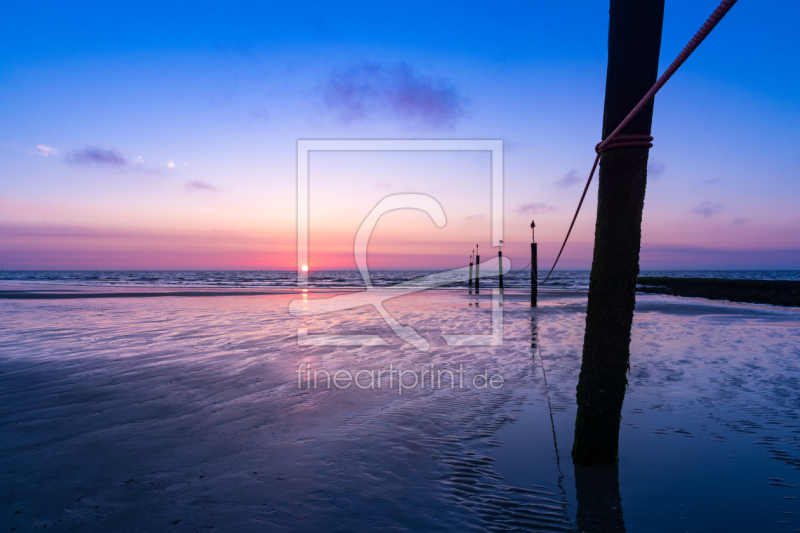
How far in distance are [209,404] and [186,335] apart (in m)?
6.23

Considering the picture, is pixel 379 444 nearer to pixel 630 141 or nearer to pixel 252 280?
pixel 630 141

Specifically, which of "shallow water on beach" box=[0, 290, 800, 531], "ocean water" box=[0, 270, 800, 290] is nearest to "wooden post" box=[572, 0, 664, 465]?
"shallow water on beach" box=[0, 290, 800, 531]

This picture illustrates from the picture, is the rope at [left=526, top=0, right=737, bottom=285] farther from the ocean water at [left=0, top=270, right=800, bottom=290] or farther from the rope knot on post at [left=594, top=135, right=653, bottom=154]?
the ocean water at [left=0, top=270, right=800, bottom=290]

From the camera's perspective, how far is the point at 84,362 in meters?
7.76

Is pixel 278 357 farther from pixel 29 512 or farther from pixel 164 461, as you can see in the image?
pixel 29 512

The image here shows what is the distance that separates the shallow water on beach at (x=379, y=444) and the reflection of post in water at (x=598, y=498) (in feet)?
0.05

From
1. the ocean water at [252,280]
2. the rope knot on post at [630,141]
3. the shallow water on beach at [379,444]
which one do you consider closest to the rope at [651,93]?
the rope knot on post at [630,141]

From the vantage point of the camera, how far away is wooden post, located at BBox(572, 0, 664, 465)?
10.8ft

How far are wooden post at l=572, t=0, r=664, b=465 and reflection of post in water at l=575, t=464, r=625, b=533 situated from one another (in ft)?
1.68

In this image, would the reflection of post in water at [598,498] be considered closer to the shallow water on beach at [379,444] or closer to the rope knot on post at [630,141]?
the shallow water on beach at [379,444]

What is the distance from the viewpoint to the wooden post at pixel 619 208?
328 cm

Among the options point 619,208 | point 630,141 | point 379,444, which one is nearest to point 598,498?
point 379,444

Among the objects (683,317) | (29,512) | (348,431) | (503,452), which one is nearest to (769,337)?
(683,317)

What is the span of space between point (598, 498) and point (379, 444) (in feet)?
6.62
